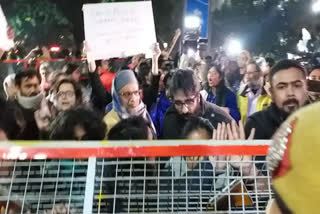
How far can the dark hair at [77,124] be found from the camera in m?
1.59

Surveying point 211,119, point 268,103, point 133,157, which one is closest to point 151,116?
point 211,119

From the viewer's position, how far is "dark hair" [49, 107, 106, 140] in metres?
1.59

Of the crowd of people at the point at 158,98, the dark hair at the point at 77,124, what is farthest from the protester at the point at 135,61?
the dark hair at the point at 77,124

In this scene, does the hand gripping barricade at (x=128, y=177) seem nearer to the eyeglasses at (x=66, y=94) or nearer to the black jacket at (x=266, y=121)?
the black jacket at (x=266, y=121)

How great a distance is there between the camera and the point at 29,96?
183cm

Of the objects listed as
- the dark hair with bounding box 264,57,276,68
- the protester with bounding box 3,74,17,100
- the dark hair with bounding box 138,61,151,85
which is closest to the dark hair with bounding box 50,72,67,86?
the protester with bounding box 3,74,17,100

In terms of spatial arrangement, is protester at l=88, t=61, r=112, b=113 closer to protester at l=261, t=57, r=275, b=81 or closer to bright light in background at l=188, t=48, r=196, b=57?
bright light in background at l=188, t=48, r=196, b=57

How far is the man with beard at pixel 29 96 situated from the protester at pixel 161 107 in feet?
1.99

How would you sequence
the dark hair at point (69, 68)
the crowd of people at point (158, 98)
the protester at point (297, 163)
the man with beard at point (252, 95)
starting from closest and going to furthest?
the protester at point (297, 163) < the crowd of people at point (158, 98) < the man with beard at point (252, 95) < the dark hair at point (69, 68)

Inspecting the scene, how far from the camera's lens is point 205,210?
91 centimetres

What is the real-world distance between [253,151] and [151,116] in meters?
0.96

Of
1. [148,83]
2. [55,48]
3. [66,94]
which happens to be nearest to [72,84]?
[66,94]

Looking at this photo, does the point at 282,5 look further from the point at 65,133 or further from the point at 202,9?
the point at 65,133

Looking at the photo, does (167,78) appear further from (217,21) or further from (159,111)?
(217,21)
